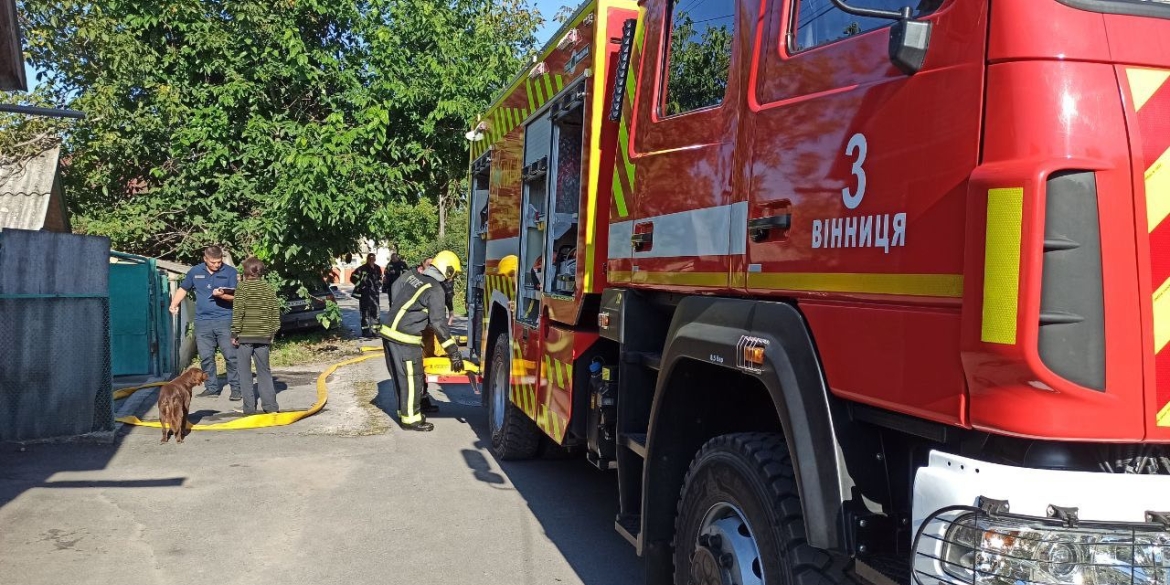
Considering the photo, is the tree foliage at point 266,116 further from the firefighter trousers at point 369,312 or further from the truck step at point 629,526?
the truck step at point 629,526

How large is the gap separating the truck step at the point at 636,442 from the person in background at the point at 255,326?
5987 millimetres

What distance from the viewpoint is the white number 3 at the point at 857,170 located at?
2.49 meters

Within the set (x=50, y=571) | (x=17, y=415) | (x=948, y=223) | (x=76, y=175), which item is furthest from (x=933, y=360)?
(x=76, y=175)

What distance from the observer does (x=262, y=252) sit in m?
14.1

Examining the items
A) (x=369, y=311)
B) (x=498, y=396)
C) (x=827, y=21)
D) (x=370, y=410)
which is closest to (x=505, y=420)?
(x=498, y=396)

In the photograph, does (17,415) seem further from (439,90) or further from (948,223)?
(439,90)

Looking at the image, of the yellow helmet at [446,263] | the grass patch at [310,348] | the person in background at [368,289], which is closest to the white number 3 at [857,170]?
the yellow helmet at [446,263]

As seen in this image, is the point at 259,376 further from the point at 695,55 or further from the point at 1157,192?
Answer: the point at 1157,192

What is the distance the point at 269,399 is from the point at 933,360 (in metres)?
8.04

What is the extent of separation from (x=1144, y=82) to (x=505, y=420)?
5.68 m

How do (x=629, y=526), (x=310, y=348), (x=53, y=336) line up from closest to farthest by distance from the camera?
(x=629, y=526) → (x=53, y=336) → (x=310, y=348)

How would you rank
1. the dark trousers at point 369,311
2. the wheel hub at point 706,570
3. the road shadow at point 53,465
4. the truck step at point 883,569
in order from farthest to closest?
the dark trousers at point 369,311, the road shadow at point 53,465, the wheel hub at point 706,570, the truck step at point 883,569

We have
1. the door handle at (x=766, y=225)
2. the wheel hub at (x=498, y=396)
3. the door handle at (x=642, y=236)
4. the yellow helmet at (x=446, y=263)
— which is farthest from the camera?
the yellow helmet at (x=446, y=263)

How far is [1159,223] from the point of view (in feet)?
6.53
